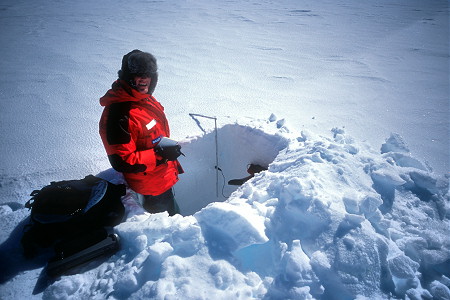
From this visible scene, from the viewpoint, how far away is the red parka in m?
1.85

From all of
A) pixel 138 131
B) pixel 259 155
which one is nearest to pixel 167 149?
pixel 138 131

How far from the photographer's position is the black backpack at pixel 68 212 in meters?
1.53

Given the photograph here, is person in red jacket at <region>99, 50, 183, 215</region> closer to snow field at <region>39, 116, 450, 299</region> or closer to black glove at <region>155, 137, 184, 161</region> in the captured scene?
black glove at <region>155, 137, 184, 161</region>

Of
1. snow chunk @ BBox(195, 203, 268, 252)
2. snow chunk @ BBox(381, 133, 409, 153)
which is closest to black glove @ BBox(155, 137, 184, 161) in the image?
snow chunk @ BBox(195, 203, 268, 252)

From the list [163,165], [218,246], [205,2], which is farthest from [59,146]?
[205,2]

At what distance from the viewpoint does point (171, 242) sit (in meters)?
1.55

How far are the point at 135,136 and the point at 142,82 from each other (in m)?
0.51

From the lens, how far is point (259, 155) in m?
3.46

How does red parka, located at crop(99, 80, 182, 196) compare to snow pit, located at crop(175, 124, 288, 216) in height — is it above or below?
above

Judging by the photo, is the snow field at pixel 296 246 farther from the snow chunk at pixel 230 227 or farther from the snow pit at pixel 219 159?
the snow pit at pixel 219 159

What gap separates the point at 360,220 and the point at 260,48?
698cm

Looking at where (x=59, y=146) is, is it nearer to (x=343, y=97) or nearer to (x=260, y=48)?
(x=343, y=97)

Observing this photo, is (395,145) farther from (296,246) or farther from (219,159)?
(219,159)

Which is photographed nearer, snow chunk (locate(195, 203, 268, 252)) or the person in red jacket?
snow chunk (locate(195, 203, 268, 252))
